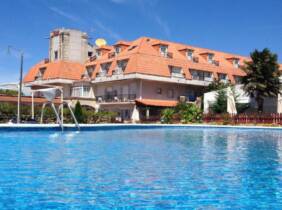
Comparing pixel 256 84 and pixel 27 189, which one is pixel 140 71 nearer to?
pixel 256 84

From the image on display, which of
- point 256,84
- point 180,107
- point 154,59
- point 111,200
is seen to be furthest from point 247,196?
point 154,59

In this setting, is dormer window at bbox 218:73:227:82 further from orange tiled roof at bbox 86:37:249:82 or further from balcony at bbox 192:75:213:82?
balcony at bbox 192:75:213:82

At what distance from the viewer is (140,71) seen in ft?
148

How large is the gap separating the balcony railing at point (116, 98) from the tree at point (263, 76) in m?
14.7

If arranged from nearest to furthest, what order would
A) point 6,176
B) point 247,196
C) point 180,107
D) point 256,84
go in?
point 247,196 < point 6,176 < point 256,84 < point 180,107

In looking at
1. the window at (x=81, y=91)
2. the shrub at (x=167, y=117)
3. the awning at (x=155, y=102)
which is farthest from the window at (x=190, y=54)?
the shrub at (x=167, y=117)

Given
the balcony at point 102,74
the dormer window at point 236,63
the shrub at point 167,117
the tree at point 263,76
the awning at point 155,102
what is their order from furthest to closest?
the dormer window at point 236,63, the balcony at point 102,74, the awning at point 155,102, the shrub at point 167,117, the tree at point 263,76

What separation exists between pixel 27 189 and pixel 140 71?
125ft

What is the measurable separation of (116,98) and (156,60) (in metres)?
6.79

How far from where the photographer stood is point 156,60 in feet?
159

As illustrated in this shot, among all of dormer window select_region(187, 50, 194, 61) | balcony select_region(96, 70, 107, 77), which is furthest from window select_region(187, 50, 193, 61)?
balcony select_region(96, 70, 107, 77)

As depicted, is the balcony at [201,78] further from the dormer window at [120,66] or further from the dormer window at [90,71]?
the dormer window at [90,71]

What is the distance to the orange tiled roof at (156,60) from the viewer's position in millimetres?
46281

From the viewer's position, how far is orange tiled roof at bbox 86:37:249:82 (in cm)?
4628
